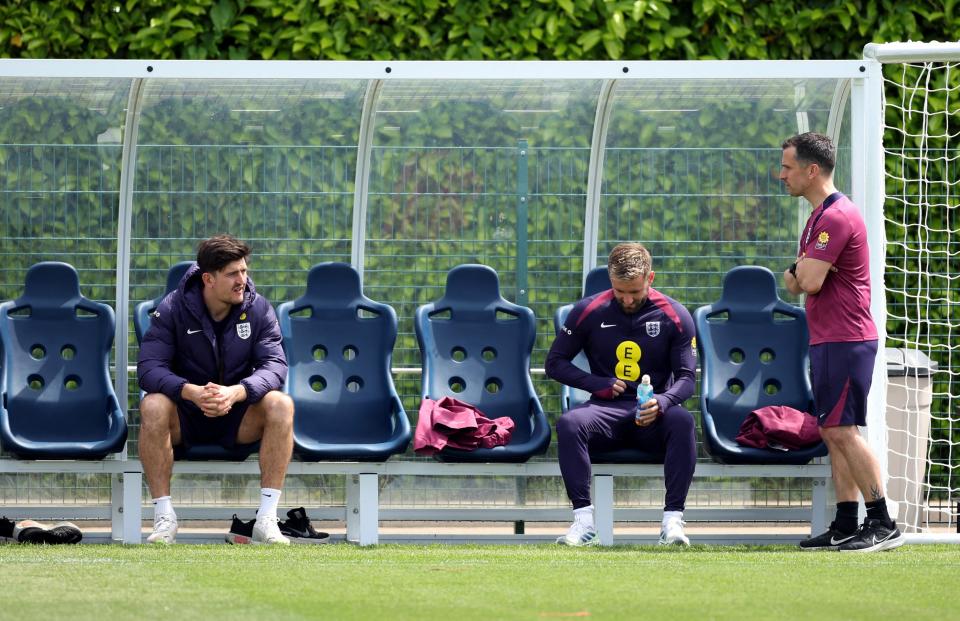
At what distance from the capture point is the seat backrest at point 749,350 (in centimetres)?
756

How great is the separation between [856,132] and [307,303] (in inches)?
112

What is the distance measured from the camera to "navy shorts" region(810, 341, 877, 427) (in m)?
6.63

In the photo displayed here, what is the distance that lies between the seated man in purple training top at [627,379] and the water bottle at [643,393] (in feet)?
0.07

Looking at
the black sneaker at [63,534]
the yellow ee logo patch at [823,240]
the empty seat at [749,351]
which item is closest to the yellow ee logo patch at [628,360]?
the empty seat at [749,351]

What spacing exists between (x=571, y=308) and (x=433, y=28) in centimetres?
240

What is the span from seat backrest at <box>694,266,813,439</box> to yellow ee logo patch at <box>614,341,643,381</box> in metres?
0.46

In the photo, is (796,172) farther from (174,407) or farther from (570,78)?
(174,407)

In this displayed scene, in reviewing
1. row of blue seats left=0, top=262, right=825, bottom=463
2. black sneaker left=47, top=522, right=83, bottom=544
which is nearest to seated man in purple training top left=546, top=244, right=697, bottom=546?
row of blue seats left=0, top=262, right=825, bottom=463

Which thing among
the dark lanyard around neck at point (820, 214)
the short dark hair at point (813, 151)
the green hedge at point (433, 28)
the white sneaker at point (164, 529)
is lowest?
the white sneaker at point (164, 529)

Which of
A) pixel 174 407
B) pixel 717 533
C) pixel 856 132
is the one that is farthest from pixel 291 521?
pixel 856 132

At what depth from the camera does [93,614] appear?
462 centimetres

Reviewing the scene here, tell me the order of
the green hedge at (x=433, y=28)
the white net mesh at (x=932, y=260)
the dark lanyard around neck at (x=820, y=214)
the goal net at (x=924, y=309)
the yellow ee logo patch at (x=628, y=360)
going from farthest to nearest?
1. the green hedge at (x=433, y=28)
2. the white net mesh at (x=932, y=260)
3. the goal net at (x=924, y=309)
4. the yellow ee logo patch at (x=628, y=360)
5. the dark lanyard around neck at (x=820, y=214)

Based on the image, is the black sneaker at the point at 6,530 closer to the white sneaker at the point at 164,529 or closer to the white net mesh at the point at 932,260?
the white sneaker at the point at 164,529

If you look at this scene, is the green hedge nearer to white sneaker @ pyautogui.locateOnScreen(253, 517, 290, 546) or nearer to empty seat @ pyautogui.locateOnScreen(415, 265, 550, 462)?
empty seat @ pyautogui.locateOnScreen(415, 265, 550, 462)
